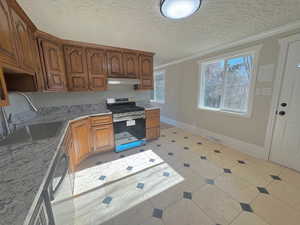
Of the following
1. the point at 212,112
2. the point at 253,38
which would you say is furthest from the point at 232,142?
the point at 253,38

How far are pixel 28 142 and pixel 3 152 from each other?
19 centimetres

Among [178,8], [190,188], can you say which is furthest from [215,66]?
[190,188]

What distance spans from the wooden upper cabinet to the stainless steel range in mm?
667

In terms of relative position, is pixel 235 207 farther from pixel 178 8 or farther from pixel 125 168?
pixel 178 8

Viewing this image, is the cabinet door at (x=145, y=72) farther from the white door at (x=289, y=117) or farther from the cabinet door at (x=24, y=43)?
the white door at (x=289, y=117)

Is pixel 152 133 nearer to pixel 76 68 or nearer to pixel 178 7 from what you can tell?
pixel 76 68

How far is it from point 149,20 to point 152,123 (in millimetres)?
2140

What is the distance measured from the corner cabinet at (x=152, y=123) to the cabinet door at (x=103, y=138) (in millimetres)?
913

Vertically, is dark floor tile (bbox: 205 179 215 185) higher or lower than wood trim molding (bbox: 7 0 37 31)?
lower

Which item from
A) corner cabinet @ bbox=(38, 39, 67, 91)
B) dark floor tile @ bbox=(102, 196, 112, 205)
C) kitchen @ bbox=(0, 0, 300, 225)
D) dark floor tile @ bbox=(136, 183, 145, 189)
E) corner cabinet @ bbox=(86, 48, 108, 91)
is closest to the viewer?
kitchen @ bbox=(0, 0, 300, 225)

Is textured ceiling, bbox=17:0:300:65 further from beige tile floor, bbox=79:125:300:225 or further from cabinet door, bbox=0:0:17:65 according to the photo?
beige tile floor, bbox=79:125:300:225

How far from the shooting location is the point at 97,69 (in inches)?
105

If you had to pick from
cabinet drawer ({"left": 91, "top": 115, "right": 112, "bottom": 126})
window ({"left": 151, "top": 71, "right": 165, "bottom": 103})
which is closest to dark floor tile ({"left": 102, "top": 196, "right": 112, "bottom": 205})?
cabinet drawer ({"left": 91, "top": 115, "right": 112, "bottom": 126})

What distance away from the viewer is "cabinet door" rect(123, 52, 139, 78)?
2.94 meters
